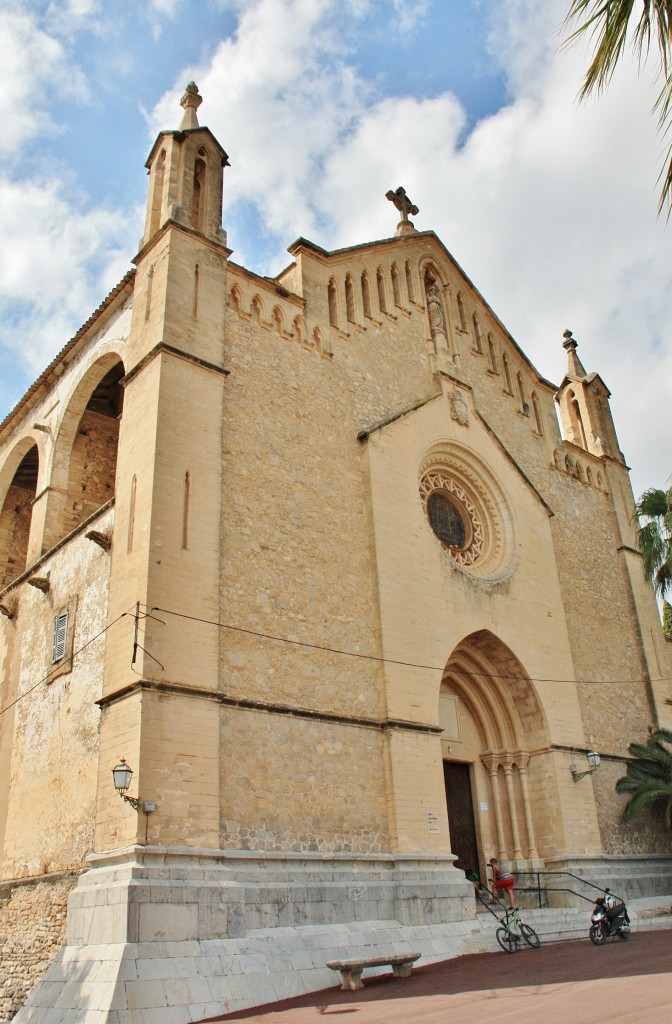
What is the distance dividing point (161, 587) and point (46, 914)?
479 cm

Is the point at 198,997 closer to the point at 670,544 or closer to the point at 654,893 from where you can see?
the point at 654,893

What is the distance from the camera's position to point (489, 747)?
17141 millimetres

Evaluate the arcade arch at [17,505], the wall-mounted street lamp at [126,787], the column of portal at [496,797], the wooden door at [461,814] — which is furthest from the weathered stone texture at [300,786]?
the arcade arch at [17,505]

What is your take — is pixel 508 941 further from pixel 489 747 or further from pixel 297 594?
pixel 297 594

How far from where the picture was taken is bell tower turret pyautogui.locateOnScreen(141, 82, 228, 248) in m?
14.9

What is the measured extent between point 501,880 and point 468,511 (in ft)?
25.3

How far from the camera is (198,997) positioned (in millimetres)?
9227

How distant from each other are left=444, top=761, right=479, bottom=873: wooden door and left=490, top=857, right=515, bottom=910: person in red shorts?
1.66ft

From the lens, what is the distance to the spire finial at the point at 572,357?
24891mm

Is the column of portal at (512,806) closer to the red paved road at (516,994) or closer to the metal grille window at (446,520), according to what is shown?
the red paved road at (516,994)

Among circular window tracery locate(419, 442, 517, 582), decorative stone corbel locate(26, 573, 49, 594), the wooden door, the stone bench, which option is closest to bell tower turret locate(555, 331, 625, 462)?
circular window tracery locate(419, 442, 517, 582)

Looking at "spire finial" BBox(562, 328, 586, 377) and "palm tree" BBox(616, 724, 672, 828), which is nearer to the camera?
"palm tree" BBox(616, 724, 672, 828)

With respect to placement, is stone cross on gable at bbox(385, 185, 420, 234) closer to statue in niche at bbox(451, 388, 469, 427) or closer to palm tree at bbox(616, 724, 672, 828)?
statue in niche at bbox(451, 388, 469, 427)

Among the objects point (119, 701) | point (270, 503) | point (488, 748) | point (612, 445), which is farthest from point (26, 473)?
point (612, 445)
